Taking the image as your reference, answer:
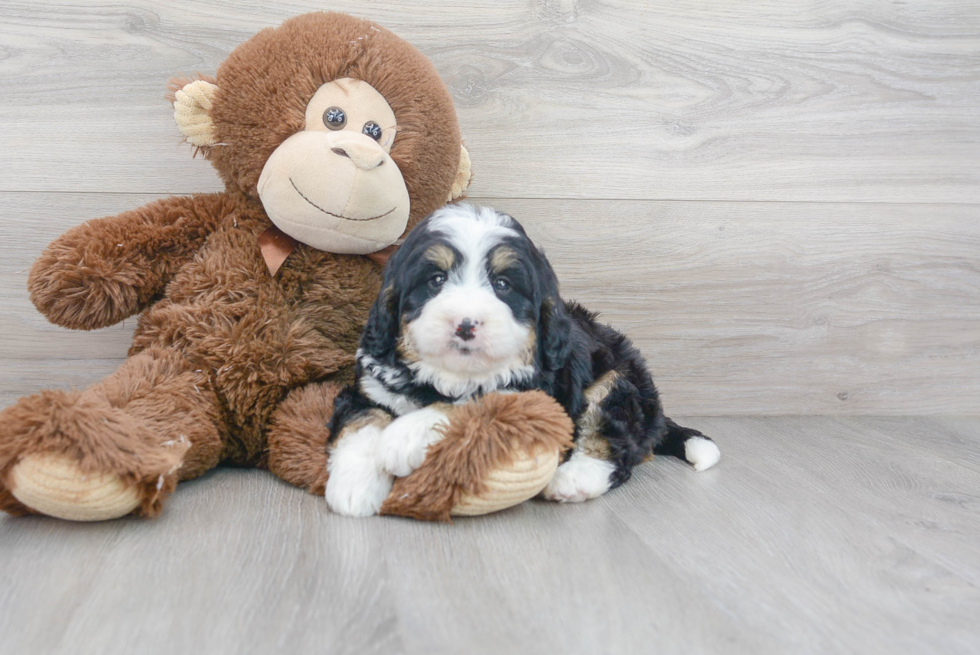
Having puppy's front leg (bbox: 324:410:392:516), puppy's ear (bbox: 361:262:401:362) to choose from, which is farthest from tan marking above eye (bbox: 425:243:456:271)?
puppy's front leg (bbox: 324:410:392:516)

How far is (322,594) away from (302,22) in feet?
4.35

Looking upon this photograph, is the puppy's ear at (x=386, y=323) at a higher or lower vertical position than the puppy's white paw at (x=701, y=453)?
higher

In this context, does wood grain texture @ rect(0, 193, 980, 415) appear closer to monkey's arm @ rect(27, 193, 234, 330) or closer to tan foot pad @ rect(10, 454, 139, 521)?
monkey's arm @ rect(27, 193, 234, 330)

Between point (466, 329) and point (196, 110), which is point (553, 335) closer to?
point (466, 329)

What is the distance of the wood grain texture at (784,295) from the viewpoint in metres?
2.45

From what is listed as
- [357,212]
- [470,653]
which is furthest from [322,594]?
[357,212]

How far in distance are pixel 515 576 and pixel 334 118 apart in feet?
3.64

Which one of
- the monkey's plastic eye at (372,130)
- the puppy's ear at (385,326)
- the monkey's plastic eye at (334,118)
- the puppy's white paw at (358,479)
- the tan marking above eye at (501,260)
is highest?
the monkey's plastic eye at (334,118)

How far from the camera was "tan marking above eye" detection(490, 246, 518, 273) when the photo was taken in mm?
1511

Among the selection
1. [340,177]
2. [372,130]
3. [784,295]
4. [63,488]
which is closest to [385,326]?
[340,177]

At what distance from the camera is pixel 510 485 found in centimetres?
146

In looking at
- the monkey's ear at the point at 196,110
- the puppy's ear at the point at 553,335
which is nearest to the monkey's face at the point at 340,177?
the monkey's ear at the point at 196,110

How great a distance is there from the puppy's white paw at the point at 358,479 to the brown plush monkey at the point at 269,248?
109 millimetres

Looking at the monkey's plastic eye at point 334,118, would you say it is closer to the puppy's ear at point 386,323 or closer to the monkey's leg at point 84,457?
the puppy's ear at point 386,323
